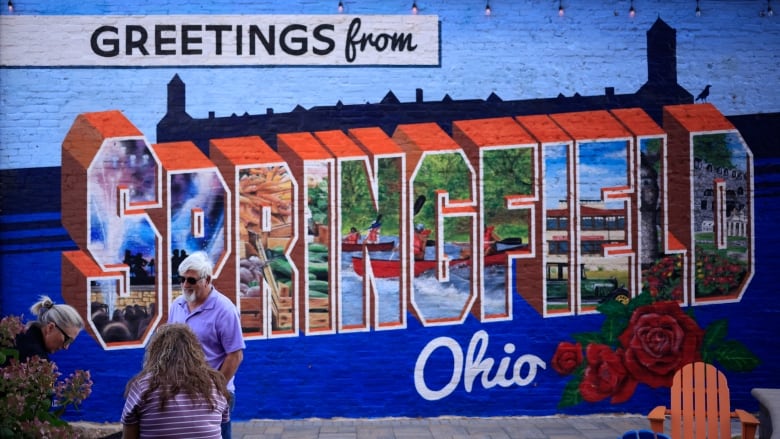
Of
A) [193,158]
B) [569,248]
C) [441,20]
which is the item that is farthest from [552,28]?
[193,158]

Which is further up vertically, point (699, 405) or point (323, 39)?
point (323, 39)

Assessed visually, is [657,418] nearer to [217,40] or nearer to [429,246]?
[429,246]

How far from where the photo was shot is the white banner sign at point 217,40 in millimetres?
10125

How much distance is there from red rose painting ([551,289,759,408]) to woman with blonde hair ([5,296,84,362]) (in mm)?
5786

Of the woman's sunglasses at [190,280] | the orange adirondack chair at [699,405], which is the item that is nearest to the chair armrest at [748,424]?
the orange adirondack chair at [699,405]

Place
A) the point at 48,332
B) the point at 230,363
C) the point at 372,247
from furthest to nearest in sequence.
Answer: the point at 372,247 < the point at 230,363 < the point at 48,332

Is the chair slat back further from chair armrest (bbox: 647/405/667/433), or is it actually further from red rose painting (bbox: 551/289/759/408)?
red rose painting (bbox: 551/289/759/408)

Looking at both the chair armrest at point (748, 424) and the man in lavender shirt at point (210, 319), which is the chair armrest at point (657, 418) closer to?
the chair armrest at point (748, 424)

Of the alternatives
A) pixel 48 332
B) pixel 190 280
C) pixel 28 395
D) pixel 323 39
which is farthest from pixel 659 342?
pixel 28 395

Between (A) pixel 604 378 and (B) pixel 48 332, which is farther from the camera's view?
(A) pixel 604 378

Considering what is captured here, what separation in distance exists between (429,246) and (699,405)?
3.64 m

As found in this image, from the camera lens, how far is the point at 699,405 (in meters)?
7.33

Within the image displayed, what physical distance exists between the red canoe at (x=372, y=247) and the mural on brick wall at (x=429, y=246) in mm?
60

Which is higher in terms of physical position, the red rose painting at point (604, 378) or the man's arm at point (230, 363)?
the man's arm at point (230, 363)
